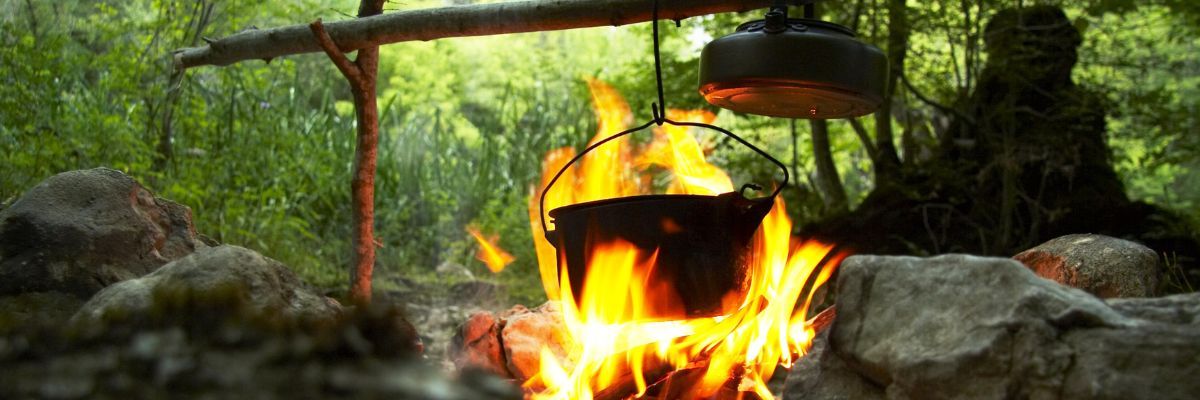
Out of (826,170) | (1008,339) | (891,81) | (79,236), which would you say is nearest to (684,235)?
(1008,339)

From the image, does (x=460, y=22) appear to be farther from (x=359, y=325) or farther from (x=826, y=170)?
(x=826, y=170)

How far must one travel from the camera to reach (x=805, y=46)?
105 inches

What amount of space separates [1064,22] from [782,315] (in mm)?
4466

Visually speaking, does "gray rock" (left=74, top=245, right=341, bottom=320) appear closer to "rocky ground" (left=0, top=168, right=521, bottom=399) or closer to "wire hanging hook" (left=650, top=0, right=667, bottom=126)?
"rocky ground" (left=0, top=168, right=521, bottom=399)

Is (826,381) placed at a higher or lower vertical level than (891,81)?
lower

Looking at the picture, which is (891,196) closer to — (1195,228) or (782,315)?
(1195,228)

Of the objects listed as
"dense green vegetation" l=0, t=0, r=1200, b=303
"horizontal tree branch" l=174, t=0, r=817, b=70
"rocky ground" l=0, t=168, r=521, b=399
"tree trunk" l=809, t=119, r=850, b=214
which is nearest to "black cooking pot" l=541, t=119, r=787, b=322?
"horizontal tree branch" l=174, t=0, r=817, b=70

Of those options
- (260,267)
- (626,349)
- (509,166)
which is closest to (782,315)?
(626,349)

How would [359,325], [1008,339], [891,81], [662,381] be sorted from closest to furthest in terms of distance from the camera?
[359,325] → [1008,339] → [662,381] → [891,81]

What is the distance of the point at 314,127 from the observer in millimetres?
7102

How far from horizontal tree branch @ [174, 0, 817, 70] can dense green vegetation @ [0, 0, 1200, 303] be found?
0.67m

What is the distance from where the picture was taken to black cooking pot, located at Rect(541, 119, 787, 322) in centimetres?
274

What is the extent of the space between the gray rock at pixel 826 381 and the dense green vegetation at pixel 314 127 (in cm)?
272

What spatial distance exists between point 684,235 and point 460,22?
1.29 metres
